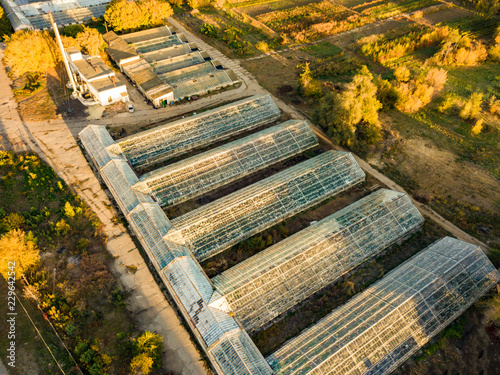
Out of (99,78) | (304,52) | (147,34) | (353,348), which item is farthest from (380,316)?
(147,34)

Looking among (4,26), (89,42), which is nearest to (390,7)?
(89,42)

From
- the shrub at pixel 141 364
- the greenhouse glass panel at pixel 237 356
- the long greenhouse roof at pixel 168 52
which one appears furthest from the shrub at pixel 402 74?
the shrub at pixel 141 364

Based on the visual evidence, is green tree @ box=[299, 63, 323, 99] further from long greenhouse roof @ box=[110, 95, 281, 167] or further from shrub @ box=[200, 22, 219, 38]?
shrub @ box=[200, 22, 219, 38]

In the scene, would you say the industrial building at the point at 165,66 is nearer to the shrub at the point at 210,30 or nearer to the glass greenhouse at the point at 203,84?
the glass greenhouse at the point at 203,84

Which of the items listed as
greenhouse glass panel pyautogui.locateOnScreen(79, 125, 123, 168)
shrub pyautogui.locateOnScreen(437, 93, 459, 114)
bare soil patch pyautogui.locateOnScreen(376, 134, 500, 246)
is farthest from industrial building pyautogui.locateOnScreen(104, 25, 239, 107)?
shrub pyautogui.locateOnScreen(437, 93, 459, 114)

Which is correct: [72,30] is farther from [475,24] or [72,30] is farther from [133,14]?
[475,24]

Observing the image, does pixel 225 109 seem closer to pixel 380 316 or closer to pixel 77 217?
pixel 77 217
